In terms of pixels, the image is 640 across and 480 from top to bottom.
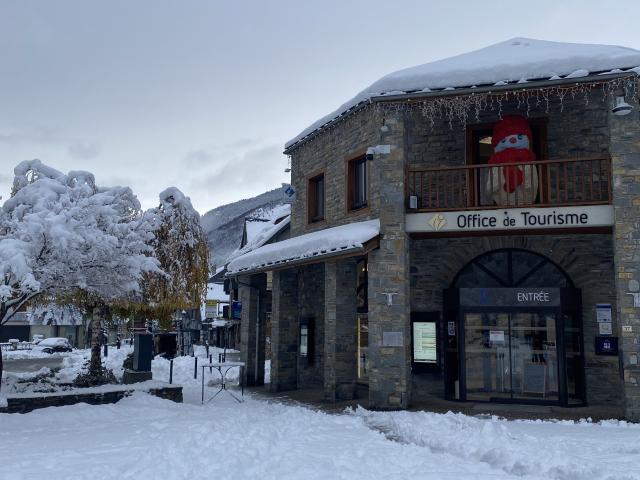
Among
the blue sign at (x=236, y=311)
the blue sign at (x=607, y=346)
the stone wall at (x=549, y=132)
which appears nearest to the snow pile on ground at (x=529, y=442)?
the blue sign at (x=607, y=346)

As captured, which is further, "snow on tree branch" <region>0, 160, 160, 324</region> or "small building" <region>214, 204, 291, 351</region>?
"small building" <region>214, 204, 291, 351</region>

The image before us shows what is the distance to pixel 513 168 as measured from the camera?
12242mm

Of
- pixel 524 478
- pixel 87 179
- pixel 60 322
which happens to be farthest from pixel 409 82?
pixel 60 322

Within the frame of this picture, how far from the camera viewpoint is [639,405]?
33.9 feet

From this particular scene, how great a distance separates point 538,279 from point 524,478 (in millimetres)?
6763

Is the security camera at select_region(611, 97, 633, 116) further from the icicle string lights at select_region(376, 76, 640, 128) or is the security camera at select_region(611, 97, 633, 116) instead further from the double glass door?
the double glass door

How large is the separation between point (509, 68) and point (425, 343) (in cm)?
631

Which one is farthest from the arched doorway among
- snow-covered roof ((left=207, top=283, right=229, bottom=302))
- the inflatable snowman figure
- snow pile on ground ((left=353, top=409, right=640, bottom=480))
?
snow-covered roof ((left=207, top=283, right=229, bottom=302))

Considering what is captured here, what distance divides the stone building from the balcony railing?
5cm

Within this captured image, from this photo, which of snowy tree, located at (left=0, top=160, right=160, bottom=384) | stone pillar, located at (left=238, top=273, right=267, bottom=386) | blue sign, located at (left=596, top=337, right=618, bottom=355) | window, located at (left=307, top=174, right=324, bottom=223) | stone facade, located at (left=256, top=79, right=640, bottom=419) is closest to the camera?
snowy tree, located at (left=0, top=160, right=160, bottom=384)

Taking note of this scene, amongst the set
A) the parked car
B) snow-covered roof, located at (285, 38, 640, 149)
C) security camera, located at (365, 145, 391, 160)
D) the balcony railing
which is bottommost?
the parked car

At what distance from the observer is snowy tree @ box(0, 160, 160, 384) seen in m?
9.35

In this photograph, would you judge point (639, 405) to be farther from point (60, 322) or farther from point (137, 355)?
point (60, 322)

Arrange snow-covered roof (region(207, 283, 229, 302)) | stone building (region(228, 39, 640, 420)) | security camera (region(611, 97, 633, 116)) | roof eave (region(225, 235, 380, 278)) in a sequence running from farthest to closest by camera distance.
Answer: snow-covered roof (region(207, 283, 229, 302)), roof eave (region(225, 235, 380, 278)), stone building (region(228, 39, 640, 420)), security camera (region(611, 97, 633, 116))
